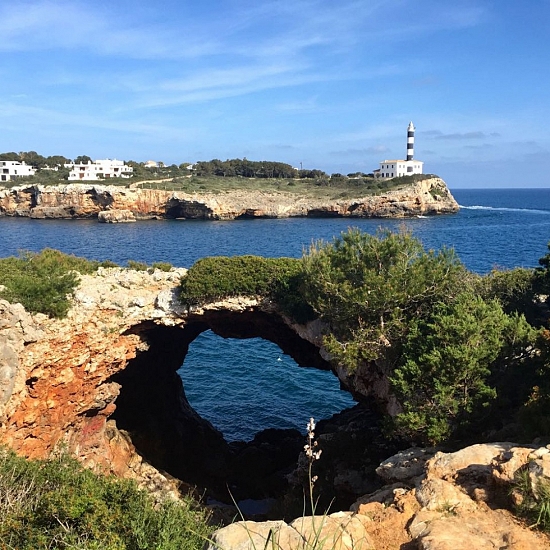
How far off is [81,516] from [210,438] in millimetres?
16903

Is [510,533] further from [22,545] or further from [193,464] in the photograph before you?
[193,464]

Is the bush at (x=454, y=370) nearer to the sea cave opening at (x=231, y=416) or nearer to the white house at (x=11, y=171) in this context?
the sea cave opening at (x=231, y=416)

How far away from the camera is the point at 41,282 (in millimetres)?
18453

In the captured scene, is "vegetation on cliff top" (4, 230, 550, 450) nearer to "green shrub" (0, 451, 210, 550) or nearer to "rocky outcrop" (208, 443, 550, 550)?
"rocky outcrop" (208, 443, 550, 550)

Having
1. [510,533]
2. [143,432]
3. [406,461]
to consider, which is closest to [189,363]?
[143,432]

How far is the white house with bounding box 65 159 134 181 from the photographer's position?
115 metres

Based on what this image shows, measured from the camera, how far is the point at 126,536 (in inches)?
373

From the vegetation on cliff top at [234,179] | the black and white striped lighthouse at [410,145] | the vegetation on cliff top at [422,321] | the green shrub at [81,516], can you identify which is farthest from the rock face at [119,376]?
the black and white striped lighthouse at [410,145]

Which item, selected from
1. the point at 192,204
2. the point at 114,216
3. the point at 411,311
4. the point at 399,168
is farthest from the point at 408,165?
the point at 411,311

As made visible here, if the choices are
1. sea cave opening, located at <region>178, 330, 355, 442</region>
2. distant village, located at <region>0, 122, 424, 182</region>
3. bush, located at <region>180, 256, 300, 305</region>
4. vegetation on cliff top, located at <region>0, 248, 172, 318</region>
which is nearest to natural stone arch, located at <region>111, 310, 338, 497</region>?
bush, located at <region>180, 256, 300, 305</region>

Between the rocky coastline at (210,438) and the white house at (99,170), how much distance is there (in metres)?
98.5

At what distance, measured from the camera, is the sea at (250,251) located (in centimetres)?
2988

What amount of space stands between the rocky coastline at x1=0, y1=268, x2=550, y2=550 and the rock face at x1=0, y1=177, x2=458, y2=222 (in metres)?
76.0

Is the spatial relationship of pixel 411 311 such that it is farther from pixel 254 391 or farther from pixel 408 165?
pixel 408 165
